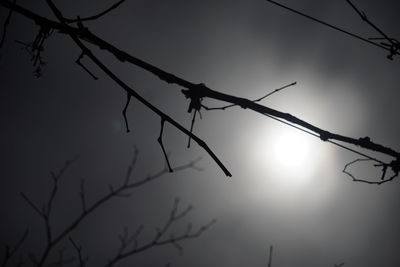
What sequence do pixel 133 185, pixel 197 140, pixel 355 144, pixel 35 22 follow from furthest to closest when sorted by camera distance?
pixel 133 185 → pixel 355 144 → pixel 35 22 → pixel 197 140

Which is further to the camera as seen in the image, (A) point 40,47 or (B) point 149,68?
(A) point 40,47

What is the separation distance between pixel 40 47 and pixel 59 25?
53 centimetres

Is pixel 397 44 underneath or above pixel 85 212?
above

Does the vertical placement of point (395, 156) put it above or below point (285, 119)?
above

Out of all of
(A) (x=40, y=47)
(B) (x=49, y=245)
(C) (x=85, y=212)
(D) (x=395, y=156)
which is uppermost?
(A) (x=40, y=47)

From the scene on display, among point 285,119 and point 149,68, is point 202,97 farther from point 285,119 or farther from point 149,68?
point 285,119

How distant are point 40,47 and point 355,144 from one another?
9.69 ft

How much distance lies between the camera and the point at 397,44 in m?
3.13

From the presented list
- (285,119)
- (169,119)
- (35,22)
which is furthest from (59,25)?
(285,119)

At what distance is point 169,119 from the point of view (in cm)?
231

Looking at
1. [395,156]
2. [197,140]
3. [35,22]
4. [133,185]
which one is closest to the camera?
[197,140]

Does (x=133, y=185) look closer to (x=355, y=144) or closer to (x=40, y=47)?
(x=40, y=47)

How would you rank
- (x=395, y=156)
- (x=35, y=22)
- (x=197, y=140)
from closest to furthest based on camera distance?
(x=197, y=140)
(x=35, y=22)
(x=395, y=156)

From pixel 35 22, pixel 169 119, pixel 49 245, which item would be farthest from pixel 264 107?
pixel 49 245
